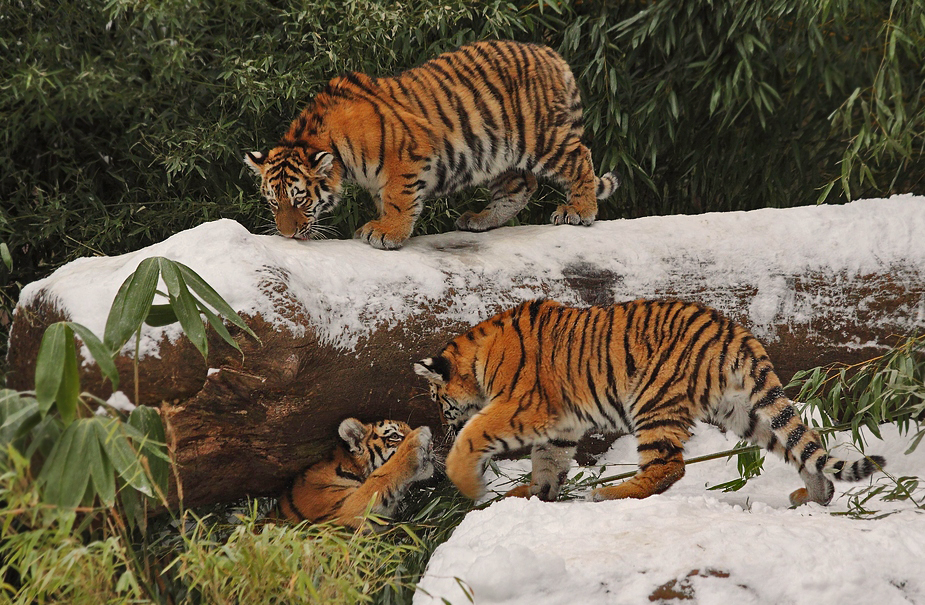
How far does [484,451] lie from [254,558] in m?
0.97

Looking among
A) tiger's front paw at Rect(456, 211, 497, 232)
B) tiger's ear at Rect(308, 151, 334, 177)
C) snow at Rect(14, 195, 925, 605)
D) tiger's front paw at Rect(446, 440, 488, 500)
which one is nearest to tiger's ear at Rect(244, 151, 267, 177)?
tiger's ear at Rect(308, 151, 334, 177)

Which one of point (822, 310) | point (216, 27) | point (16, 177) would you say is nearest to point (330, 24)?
point (216, 27)

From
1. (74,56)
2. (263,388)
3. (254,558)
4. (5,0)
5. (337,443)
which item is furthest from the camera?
(74,56)

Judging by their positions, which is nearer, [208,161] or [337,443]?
[337,443]

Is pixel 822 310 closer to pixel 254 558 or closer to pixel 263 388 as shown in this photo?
pixel 263 388

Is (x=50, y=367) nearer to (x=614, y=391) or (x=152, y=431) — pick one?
(x=152, y=431)

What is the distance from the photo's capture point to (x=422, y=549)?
9.21 feet

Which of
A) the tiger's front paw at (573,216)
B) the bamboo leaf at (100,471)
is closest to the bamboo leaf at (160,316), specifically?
the bamboo leaf at (100,471)

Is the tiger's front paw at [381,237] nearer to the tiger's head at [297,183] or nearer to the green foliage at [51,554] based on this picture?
the tiger's head at [297,183]

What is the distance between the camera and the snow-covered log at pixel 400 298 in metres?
2.87

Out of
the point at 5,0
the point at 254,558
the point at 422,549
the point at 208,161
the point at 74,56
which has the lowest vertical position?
the point at 422,549

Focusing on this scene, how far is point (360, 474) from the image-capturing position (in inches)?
126

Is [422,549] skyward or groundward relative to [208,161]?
groundward

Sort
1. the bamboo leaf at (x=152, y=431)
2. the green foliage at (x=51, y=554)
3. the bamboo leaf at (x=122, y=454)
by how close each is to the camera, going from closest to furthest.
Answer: the green foliage at (x=51, y=554)
the bamboo leaf at (x=122, y=454)
the bamboo leaf at (x=152, y=431)
